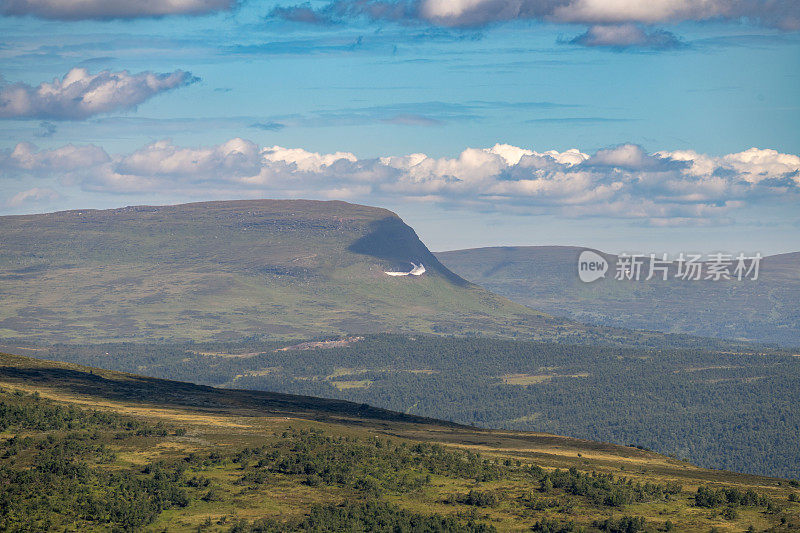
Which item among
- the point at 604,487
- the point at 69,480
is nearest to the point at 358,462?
the point at 604,487

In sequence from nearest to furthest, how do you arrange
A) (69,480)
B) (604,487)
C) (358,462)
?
Answer: (69,480), (604,487), (358,462)

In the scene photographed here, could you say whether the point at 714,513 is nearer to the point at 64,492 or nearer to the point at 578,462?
the point at 578,462

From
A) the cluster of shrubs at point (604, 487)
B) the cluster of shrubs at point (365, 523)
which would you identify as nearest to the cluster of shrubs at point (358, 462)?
the cluster of shrubs at point (604, 487)

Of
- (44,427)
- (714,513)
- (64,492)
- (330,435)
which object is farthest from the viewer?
(330,435)

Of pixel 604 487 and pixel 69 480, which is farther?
pixel 604 487

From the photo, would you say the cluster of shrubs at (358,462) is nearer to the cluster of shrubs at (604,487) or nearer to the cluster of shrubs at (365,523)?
the cluster of shrubs at (604,487)

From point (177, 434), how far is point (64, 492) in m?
45.0

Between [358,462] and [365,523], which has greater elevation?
A: [358,462]

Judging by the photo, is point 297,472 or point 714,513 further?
point 297,472

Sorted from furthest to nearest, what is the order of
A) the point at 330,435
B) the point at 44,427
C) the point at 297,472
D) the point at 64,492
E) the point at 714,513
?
the point at 330,435
the point at 44,427
the point at 297,472
the point at 714,513
the point at 64,492

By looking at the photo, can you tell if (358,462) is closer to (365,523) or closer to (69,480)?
(365,523)

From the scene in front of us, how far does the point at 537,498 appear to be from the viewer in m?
156

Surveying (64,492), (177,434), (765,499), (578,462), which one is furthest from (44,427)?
(765,499)

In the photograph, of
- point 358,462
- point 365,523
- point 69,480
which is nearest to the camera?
point 365,523
